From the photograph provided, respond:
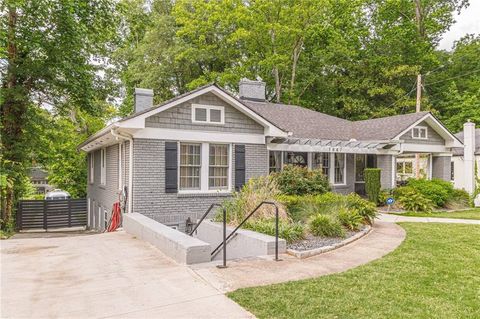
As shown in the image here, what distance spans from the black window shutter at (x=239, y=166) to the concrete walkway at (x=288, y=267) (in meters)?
5.00

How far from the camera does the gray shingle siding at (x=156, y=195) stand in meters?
10.5

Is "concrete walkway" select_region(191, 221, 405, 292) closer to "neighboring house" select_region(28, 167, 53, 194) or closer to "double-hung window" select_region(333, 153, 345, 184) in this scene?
"double-hung window" select_region(333, 153, 345, 184)

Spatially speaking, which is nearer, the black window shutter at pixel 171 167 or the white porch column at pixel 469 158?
the black window shutter at pixel 171 167

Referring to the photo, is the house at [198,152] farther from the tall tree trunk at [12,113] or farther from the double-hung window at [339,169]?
the tall tree trunk at [12,113]

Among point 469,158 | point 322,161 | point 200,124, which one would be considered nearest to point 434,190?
point 469,158

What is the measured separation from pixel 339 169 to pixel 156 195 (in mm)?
9266

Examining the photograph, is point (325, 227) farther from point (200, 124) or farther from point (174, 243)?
point (200, 124)

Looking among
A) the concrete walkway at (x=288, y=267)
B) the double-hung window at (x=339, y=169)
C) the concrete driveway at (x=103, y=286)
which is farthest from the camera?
the double-hung window at (x=339, y=169)

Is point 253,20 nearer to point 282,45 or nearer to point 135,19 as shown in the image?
point 282,45

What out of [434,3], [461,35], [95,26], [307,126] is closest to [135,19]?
[95,26]

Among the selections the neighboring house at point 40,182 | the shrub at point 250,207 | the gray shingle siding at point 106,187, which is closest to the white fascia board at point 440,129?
the shrub at point 250,207

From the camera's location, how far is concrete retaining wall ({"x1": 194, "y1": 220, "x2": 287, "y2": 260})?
7.09 metres

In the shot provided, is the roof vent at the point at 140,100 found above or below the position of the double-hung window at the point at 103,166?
above

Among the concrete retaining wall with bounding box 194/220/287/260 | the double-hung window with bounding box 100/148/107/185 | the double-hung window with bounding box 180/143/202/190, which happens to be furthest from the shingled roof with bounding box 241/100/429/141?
the concrete retaining wall with bounding box 194/220/287/260
